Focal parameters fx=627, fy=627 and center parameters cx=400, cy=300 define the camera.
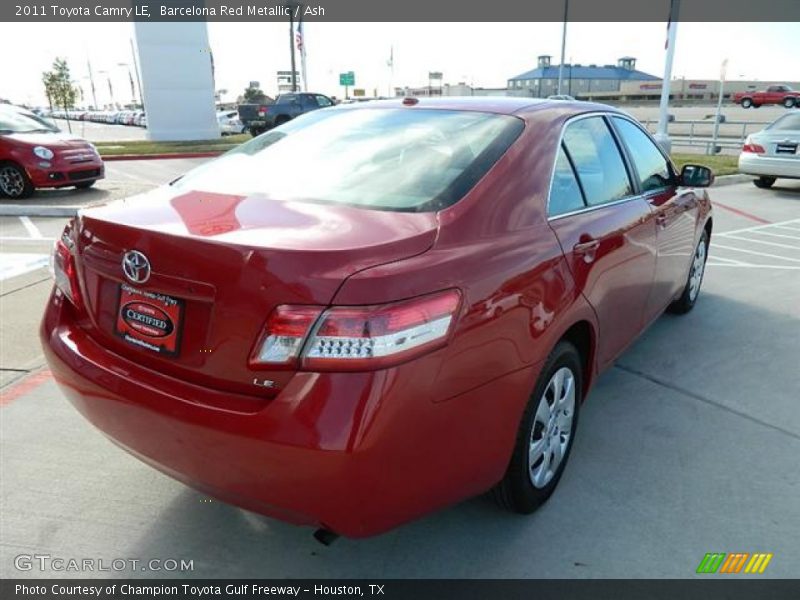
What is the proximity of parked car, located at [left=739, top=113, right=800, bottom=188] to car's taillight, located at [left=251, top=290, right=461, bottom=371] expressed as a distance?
12.0 meters

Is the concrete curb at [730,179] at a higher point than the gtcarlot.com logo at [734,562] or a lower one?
lower

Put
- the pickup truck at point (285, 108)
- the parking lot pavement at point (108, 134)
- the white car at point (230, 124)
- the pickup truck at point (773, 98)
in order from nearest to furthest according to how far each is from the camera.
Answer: the pickup truck at point (285, 108), the parking lot pavement at point (108, 134), the white car at point (230, 124), the pickup truck at point (773, 98)

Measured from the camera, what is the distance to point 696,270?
16.6 ft

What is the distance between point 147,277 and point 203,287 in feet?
0.76

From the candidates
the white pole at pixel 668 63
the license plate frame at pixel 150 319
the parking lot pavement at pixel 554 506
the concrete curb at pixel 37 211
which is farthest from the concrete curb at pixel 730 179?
the license plate frame at pixel 150 319

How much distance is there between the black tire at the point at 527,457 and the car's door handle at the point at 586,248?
38 centimetres

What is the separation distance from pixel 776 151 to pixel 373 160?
1143 cm

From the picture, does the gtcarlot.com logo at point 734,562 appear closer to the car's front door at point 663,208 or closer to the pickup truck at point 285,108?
the car's front door at point 663,208

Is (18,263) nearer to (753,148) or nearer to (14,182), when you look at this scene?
(14,182)

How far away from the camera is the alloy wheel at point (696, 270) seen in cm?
494

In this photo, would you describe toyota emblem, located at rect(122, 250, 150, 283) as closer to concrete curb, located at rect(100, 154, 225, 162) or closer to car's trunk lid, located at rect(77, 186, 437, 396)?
car's trunk lid, located at rect(77, 186, 437, 396)

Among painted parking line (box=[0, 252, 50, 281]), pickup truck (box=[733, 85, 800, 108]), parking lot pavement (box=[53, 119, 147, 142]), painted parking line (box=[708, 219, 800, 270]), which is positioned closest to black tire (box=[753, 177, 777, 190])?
painted parking line (box=[708, 219, 800, 270])

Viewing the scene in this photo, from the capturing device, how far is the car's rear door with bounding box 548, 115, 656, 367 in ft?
8.68

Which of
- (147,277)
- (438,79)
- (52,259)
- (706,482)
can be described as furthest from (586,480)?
(438,79)
